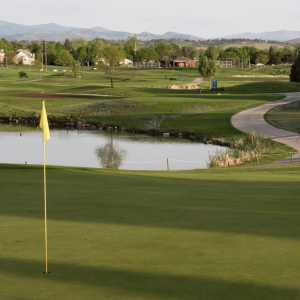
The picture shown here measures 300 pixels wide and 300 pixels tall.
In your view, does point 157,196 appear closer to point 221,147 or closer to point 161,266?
point 161,266

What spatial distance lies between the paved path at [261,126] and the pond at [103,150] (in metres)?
4.86

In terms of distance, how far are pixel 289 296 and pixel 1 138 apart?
135 ft

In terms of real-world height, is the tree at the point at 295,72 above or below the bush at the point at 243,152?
above

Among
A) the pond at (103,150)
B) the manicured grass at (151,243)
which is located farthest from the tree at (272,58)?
the manicured grass at (151,243)

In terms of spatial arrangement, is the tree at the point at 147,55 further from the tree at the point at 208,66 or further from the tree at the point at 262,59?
the tree at the point at 208,66

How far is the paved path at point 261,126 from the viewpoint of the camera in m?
37.5

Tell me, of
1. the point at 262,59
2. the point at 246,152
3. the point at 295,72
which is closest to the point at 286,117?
the point at 246,152

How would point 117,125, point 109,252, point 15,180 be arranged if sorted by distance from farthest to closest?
point 117,125 < point 15,180 < point 109,252

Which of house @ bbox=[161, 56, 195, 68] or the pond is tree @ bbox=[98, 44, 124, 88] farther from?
house @ bbox=[161, 56, 195, 68]

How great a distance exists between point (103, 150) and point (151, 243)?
31077 millimetres

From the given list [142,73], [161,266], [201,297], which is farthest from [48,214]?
[142,73]

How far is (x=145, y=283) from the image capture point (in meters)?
5.92

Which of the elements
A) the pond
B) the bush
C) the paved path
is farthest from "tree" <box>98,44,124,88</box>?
the bush

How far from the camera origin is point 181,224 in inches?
355
